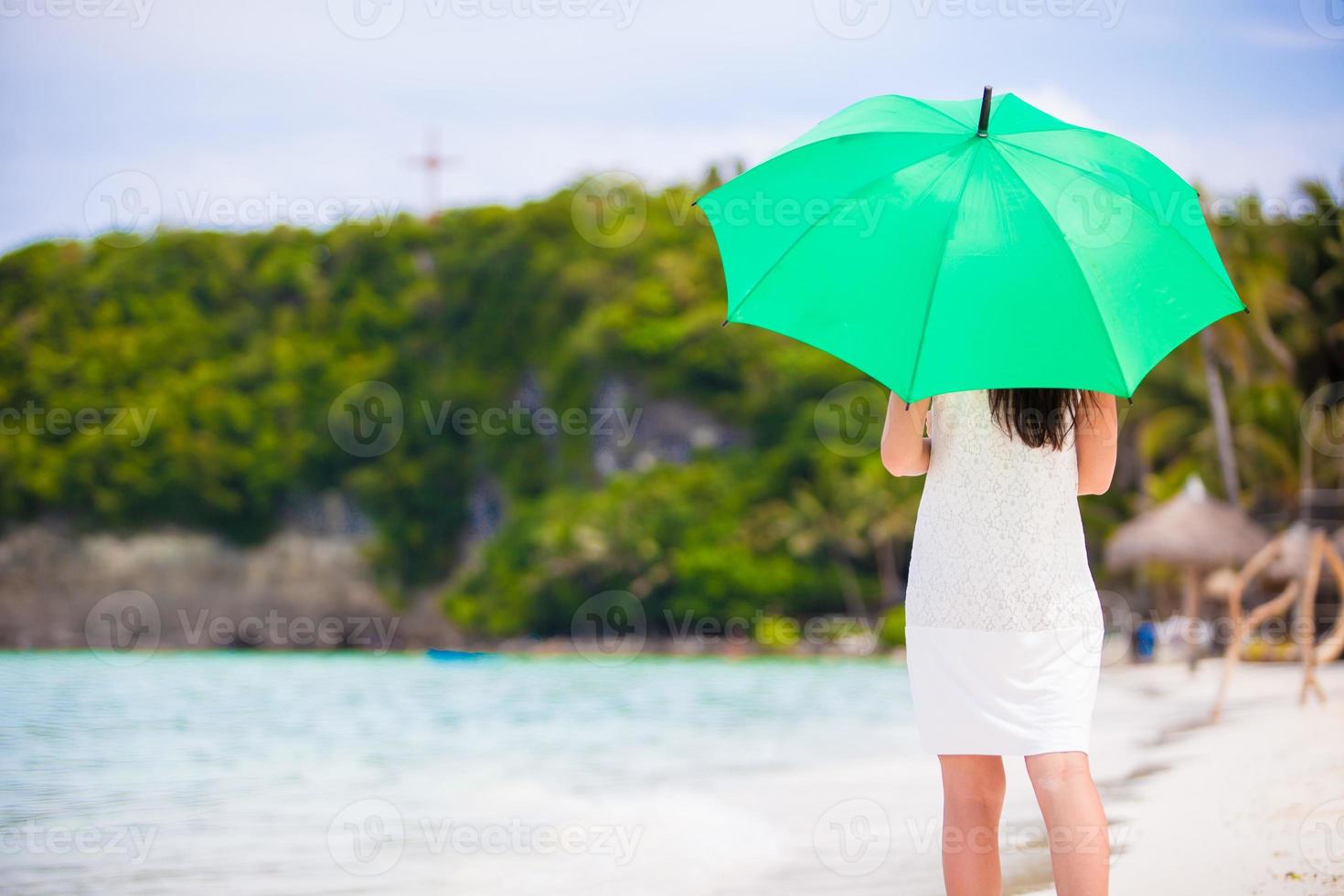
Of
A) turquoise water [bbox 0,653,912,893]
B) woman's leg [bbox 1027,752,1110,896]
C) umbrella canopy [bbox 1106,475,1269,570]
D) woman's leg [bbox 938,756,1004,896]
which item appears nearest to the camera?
woman's leg [bbox 1027,752,1110,896]

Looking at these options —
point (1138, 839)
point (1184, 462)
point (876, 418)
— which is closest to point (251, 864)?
point (1138, 839)

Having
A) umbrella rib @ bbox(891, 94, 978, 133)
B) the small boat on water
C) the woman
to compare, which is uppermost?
umbrella rib @ bbox(891, 94, 978, 133)

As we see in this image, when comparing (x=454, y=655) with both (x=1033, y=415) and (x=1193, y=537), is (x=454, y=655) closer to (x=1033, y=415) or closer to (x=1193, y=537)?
(x=1193, y=537)

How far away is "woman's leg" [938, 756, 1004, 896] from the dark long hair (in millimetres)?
566

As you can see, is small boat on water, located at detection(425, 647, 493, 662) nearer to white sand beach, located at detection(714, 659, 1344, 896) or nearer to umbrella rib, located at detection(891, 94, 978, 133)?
white sand beach, located at detection(714, 659, 1344, 896)

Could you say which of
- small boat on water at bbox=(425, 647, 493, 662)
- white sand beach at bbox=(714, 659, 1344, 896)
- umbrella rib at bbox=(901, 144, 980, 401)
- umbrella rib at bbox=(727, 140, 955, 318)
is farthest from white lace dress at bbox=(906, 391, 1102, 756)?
small boat on water at bbox=(425, 647, 493, 662)

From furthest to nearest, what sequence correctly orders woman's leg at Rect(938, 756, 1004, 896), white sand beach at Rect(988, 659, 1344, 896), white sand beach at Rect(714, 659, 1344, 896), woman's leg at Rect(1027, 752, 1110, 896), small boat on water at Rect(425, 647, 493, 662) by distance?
small boat on water at Rect(425, 647, 493, 662)
white sand beach at Rect(714, 659, 1344, 896)
white sand beach at Rect(988, 659, 1344, 896)
woman's leg at Rect(938, 756, 1004, 896)
woman's leg at Rect(1027, 752, 1110, 896)

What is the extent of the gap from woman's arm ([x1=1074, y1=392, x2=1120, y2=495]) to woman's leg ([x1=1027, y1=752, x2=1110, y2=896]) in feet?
1.59

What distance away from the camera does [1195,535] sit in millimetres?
16094

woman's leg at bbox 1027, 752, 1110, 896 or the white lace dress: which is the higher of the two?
the white lace dress

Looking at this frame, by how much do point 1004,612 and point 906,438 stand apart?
1.14ft

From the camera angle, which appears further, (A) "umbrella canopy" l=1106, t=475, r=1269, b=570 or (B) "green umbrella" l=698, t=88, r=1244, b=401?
(A) "umbrella canopy" l=1106, t=475, r=1269, b=570

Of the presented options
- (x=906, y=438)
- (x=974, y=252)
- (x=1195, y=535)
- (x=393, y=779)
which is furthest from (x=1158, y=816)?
(x=1195, y=535)

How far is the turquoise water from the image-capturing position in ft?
14.3
